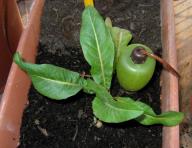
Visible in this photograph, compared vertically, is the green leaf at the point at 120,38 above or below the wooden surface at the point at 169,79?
above

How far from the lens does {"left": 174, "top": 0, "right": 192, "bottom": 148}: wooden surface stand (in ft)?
3.26

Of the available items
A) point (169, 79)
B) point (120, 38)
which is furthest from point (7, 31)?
point (169, 79)

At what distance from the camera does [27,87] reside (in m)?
0.75

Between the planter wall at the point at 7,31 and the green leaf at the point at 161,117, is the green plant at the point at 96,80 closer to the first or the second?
the green leaf at the point at 161,117

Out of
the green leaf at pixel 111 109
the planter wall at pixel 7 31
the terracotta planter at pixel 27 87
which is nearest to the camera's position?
the green leaf at pixel 111 109

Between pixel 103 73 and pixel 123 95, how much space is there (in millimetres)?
85

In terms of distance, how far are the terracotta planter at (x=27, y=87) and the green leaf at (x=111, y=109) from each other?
0.35 ft

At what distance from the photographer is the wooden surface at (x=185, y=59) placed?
0.99 m

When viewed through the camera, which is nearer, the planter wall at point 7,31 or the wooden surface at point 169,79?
the wooden surface at point 169,79

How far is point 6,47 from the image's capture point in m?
0.97

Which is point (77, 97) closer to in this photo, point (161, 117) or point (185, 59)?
point (161, 117)

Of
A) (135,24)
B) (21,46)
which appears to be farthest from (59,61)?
(135,24)

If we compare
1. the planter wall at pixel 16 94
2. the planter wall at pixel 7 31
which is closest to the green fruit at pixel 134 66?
the planter wall at pixel 16 94

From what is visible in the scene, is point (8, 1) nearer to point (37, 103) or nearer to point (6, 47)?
point (6, 47)
